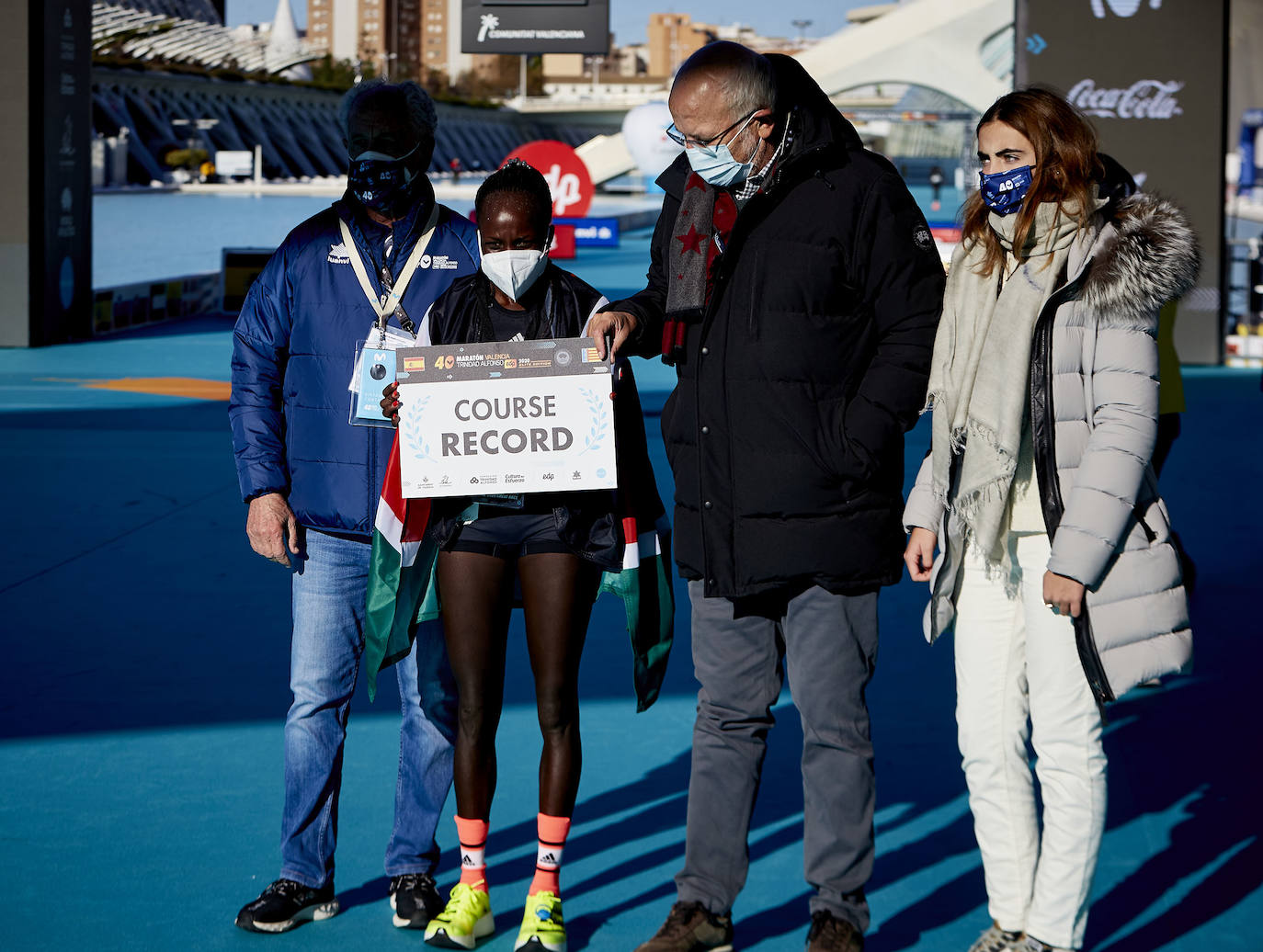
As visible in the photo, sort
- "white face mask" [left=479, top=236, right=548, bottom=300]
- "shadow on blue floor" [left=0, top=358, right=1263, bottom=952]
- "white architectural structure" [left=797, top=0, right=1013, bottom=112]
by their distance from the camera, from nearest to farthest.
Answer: "white face mask" [left=479, top=236, right=548, bottom=300], "shadow on blue floor" [left=0, top=358, right=1263, bottom=952], "white architectural structure" [left=797, top=0, right=1013, bottom=112]

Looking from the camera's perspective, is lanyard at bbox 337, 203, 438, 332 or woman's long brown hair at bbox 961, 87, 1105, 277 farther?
lanyard at bbox 337, 203, 438, 332

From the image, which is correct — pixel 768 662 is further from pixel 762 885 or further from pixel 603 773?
pixel 603 773

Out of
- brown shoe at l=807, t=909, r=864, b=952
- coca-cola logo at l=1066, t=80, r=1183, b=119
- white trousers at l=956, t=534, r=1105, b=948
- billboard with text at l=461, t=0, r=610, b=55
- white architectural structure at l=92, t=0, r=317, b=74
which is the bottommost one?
brown shoe at l=807, t=909, r=864, b=952

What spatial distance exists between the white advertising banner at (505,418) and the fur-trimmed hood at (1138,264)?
1.00 meters

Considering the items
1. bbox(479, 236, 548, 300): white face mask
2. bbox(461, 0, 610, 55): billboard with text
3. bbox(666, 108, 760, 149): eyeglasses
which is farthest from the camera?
bbox(461, 0, 610, 55): billboard with text

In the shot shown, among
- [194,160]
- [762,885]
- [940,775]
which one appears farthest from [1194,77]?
[194,160]

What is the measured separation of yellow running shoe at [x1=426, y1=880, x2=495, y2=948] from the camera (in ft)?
11.4

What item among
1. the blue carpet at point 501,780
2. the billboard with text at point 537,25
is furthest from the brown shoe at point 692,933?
the billboard with text at point 537,25

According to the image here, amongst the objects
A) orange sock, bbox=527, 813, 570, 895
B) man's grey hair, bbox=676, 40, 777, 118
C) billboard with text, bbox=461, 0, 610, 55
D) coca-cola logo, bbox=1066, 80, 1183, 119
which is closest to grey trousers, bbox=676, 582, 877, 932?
orange sock, bbox=527, 813, 570, 895

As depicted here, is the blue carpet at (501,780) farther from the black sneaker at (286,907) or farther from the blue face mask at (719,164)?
the blue face mask at (719,164)

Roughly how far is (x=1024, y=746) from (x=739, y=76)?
4.88 feet

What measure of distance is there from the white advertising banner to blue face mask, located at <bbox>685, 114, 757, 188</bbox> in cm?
43

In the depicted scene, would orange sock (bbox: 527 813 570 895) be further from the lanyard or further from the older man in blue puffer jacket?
the lanyard

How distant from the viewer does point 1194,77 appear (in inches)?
575
